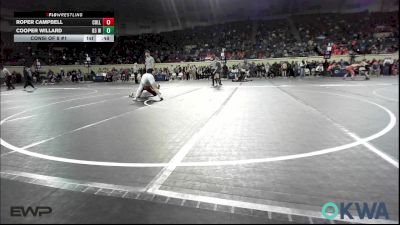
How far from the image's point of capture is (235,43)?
40.4 metres

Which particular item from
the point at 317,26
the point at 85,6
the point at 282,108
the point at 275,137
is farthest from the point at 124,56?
the point at 275,137

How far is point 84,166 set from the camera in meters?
5.05

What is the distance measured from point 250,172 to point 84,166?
101 inches

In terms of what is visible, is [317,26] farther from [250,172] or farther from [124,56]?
[250,172]
